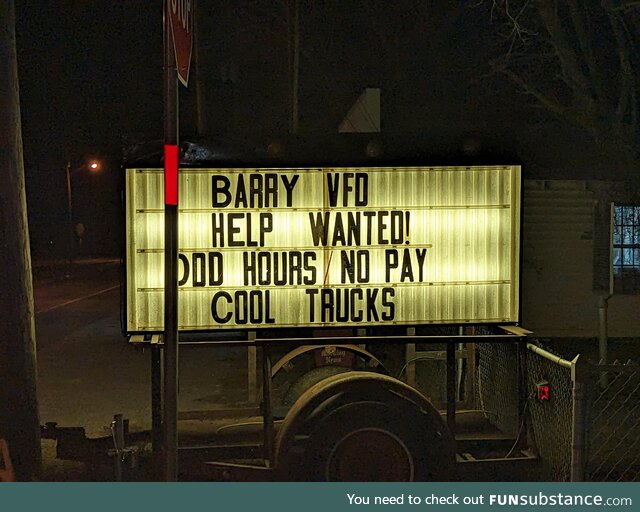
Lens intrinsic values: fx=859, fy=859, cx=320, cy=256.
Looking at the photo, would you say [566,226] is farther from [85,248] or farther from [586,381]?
[85,248]

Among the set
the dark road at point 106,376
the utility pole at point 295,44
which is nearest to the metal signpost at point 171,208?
the dark road at point 106,376

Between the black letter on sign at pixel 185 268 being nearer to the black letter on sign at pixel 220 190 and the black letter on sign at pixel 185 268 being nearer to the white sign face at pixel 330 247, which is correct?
the white sign face at pixel 330 247

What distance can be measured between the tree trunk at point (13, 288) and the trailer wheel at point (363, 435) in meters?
2.18

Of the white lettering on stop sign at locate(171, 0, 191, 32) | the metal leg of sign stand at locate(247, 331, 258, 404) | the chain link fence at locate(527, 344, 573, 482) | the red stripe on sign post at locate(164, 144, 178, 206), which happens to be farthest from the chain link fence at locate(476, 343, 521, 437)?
the white lettering on stop sign at locate(171, 0, 191, 32)

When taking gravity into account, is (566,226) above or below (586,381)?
above

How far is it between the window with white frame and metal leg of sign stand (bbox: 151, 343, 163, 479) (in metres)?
8.96

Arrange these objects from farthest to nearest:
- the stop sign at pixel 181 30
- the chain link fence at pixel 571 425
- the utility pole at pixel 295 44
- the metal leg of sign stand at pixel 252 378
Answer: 1. the utility pole at pixel 295 44
2. the metal leg of sign stand at pixel 252 378
3. the chain link fence at pixel 571 425
4. the stop sign at pixel 181 30

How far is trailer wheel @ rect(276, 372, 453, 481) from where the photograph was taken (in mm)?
5512

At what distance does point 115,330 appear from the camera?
16.2m

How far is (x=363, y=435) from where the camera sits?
5.55 meters

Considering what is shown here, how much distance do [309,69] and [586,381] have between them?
25137 mm

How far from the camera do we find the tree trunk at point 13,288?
643 cm

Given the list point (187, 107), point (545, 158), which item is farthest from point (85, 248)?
point (545, 158)

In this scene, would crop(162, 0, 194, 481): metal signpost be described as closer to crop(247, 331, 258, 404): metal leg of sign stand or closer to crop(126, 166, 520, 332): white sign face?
crop(126, 166, 520, 332): white sign face
